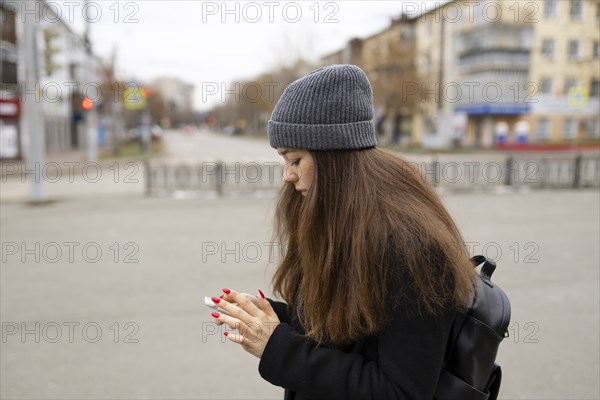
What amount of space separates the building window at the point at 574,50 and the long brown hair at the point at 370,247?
35556 mm

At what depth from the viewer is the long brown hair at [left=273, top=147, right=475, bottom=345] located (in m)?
1.33

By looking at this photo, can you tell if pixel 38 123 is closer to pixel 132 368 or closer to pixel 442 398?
pixel 132 368

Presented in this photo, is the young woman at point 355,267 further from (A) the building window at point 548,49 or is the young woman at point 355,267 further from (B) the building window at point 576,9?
(A) the building window at point 548,49

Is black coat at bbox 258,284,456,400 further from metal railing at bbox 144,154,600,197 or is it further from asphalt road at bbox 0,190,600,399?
metal railing at bbox 144,154,600,197

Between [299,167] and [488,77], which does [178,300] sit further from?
[488,77]

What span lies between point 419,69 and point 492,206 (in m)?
30.1

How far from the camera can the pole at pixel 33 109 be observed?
12.1 metres

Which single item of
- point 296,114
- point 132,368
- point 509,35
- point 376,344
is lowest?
point 132,368

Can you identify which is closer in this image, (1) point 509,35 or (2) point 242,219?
(2) point 242,219

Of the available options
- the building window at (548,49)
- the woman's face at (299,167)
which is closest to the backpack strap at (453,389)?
the woman's face at (299,167)

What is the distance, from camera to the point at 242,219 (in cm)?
1014

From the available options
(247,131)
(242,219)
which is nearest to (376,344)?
(242,219)

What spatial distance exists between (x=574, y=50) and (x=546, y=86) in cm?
694

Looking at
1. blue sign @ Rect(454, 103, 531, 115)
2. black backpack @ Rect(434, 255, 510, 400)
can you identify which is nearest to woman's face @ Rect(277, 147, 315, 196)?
black backpack @ Rect(434, 255, 510, 400)
